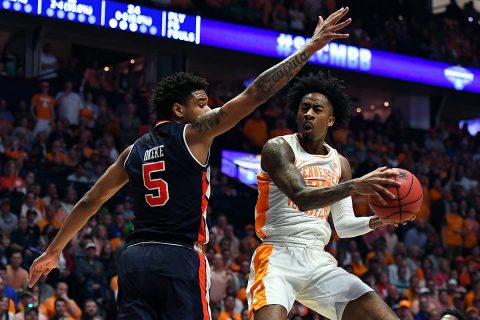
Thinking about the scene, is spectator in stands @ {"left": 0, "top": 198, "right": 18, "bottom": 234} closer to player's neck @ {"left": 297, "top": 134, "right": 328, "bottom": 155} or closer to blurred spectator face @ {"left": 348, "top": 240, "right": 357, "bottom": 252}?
blurred spectator face @ {"left": 348, "top": 240, "right": 357, "bottom": 252}

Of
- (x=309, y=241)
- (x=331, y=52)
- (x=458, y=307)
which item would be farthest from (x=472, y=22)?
(x=309, y=241)

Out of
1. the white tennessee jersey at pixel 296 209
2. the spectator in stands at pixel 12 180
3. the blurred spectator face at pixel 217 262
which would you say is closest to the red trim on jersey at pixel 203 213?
the white tennessee jersey at pixel 296 209

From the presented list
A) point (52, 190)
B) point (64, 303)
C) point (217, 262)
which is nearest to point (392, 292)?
point (217, 262)

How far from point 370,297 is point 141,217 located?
71.3 inches

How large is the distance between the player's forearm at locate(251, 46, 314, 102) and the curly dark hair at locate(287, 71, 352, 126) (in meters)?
1.39

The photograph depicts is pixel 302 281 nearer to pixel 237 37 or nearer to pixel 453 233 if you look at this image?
pixel 453 233

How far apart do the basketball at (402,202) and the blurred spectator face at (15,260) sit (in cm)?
680

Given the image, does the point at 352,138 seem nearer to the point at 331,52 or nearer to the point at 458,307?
the point at 331,52

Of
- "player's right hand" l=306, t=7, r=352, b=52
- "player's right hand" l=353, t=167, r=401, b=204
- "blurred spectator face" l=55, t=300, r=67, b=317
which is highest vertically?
"player's right hand" l=306, t=7, r=352, b=52

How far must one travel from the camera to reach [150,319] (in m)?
5.09

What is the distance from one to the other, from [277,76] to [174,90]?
2.25ft

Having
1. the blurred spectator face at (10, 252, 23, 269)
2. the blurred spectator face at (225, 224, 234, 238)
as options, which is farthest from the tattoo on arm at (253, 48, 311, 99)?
the blurred spectator face at (225, 224, 234, 238)

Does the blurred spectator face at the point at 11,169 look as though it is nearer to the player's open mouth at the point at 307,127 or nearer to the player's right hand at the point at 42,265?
the player's right hand at the point at 42,265

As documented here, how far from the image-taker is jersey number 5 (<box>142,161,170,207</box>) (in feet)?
17.4
